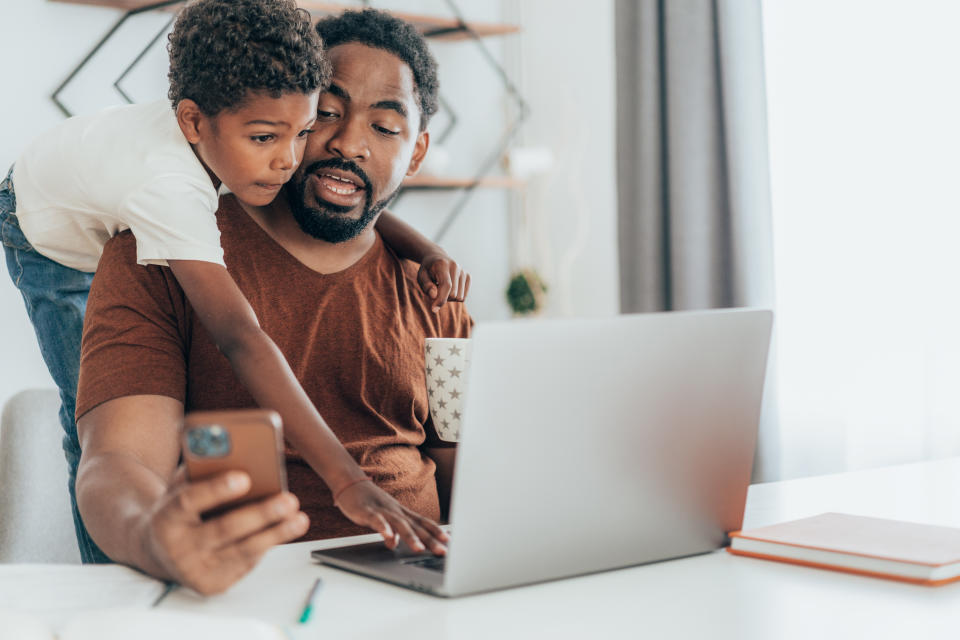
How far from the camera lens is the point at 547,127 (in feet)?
11.3

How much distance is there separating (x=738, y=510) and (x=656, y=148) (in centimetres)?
203

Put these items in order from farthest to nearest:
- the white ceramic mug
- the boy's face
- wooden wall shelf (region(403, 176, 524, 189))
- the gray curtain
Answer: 1. wooden wall shelf (region(403, 176, 524, 189))
2. the gray curtain
3. the boy's face
4. the white ceramic mug

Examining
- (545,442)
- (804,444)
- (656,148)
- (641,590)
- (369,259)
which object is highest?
(656,148)

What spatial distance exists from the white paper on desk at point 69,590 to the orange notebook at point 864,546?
1.61 feet

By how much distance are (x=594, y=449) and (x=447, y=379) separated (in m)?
0.33

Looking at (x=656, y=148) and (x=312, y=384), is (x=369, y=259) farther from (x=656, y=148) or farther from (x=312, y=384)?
(x=656, y=148)

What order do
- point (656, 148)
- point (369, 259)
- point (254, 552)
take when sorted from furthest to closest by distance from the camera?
1. point (656, 148)
2. point (369, 259)
3. point (254, 552)

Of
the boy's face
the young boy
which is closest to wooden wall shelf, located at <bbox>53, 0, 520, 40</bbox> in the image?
the young boy

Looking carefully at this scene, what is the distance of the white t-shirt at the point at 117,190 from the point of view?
1.19m

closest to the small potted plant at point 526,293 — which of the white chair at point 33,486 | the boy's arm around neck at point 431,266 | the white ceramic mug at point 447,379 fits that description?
the boy's arm around neck at point 431,266

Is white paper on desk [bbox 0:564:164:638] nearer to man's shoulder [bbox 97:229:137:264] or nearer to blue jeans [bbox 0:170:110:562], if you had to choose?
man's shoulder [bbox 97:229:137:264]

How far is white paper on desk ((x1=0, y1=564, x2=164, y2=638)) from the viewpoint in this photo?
0.69m

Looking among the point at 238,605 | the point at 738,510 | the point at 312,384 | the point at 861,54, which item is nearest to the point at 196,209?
the point at 312,384

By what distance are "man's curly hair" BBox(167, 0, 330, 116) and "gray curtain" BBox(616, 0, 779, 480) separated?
60.2 inches
